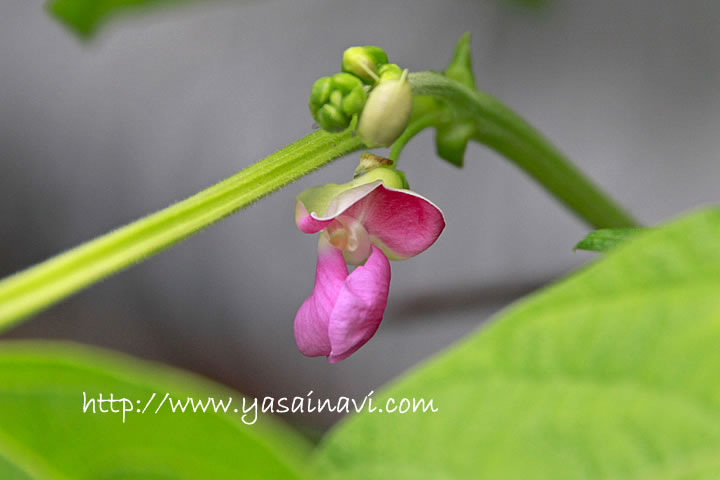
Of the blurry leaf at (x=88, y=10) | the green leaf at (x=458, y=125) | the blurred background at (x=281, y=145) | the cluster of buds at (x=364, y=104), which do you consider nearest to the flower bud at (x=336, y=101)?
the cluster of buds at (x=364, y=104)

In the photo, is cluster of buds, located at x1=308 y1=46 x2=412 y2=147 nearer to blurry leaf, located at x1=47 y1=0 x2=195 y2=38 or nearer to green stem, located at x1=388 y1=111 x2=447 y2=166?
green stem, located at x1=388 y1=111 x2=447 y2=166

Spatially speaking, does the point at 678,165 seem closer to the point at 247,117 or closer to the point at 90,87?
the point at 247,117

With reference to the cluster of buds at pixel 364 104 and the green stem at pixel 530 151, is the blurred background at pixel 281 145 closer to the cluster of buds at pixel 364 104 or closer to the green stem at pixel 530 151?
the green stem at pixel 530 151

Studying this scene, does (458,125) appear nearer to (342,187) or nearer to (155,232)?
(342,187)

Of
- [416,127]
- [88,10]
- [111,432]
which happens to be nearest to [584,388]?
[111,432]

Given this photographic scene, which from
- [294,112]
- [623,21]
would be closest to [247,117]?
[294,112]

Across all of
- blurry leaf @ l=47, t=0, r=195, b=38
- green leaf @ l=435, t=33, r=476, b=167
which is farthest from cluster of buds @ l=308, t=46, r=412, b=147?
blurry leaf @ l=47, t=0, r=195, b=38
